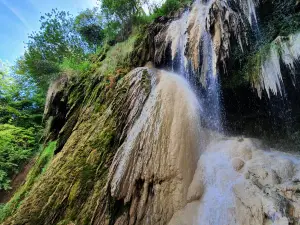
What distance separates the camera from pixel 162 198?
455 cm

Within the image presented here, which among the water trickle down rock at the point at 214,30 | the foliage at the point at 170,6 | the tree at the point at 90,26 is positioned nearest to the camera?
the water trickle down rock at the point at 214,30

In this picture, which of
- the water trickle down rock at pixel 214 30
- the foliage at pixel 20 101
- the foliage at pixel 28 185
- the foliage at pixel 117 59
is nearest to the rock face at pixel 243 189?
the water trickle down rock at pixel 214 30

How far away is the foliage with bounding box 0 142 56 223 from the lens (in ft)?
24.5

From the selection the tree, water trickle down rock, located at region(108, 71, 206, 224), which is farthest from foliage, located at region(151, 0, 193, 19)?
the tree

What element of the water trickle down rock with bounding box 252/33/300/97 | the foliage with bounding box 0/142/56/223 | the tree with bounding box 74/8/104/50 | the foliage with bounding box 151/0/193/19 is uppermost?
the tree with bounding box 74/8/104/50

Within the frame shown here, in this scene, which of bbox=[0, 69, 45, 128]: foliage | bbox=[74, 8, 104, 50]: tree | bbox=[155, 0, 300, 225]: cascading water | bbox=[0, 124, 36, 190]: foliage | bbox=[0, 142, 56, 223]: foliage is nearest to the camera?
bbox=[155, 0, 300, 225]: cascading water

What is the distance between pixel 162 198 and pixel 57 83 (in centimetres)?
896

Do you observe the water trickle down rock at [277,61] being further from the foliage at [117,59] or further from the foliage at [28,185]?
A: the foliage at [28,185]

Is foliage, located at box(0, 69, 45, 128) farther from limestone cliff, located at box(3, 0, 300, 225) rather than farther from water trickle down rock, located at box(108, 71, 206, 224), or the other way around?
water trickle down rock, located at box(108, 71, 206, 224)

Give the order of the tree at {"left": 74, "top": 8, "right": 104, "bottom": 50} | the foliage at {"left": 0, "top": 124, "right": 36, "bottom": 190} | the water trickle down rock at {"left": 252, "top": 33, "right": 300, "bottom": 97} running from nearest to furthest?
1. the water trickle down rock at {"left": 252, "top": 33, "right": 300, "bottom": 97}
2. the foliage at {"left": 0, "top": 124, "right": 36, "bottom": 190}
3. the tree at {"left": 74, "top": 8, "right": 104, "bottom": 50}

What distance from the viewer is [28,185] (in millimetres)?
8250

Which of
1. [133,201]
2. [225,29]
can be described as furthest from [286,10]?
[133,201]

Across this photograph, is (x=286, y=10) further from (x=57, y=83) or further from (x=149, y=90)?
(x=57, y=83)

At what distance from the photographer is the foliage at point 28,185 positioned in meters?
7.46
